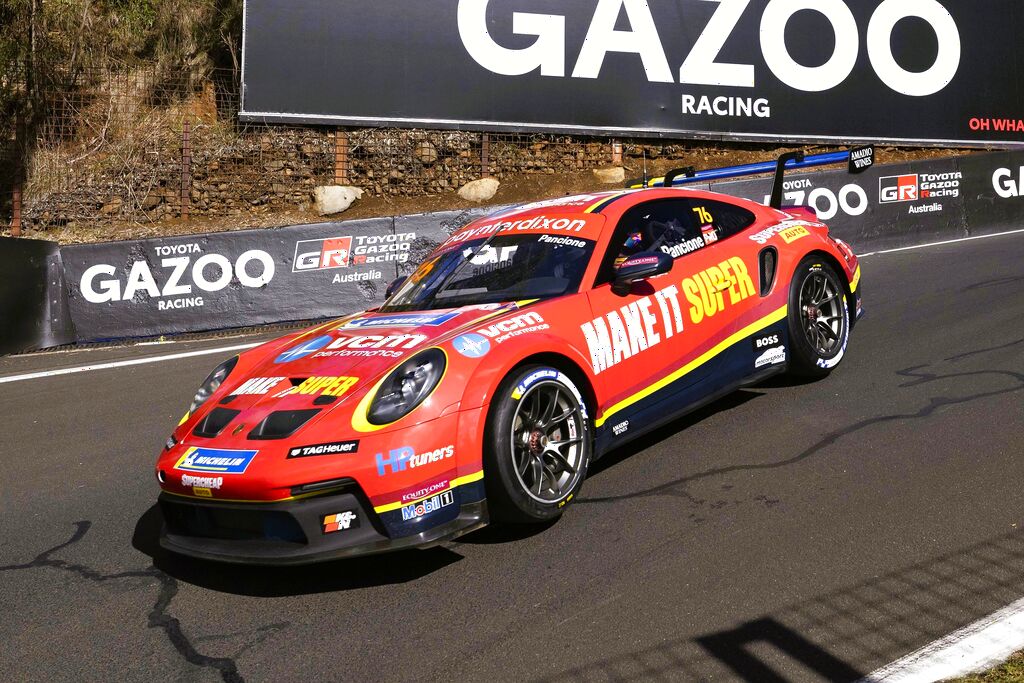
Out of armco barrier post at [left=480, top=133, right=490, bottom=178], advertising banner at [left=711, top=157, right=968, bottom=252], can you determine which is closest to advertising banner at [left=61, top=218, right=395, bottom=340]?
advertising banner at [left=711, top=157, right=968, bottom=252]

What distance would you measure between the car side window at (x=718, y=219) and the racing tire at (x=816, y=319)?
47cm

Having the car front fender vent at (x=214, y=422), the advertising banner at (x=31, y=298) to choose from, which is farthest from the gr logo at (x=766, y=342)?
the advertising banner at (x=31, y=298)

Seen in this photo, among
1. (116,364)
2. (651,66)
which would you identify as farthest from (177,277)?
(651,66)

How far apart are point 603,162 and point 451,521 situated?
1598 cm

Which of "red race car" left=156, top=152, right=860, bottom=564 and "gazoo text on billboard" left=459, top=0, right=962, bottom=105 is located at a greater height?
"gazoo text on billboard" left=459, top=0, right=962, bottom=105

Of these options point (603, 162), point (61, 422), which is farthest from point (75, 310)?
point (603, 162)

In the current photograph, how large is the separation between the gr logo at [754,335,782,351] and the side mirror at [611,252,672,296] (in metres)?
1.09

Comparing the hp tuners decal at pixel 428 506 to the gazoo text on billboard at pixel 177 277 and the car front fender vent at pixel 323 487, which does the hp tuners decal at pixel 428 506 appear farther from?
the gazoo text on billboard at pixel 177 277

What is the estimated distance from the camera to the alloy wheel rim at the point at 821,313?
6.50 metres

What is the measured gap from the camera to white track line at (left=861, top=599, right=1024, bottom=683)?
312 centimetres

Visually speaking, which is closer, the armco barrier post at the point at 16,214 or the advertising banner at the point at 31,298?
the advertising banner at the point at 31,298

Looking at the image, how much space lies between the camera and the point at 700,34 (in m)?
19.6

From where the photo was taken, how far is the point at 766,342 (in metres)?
6.12

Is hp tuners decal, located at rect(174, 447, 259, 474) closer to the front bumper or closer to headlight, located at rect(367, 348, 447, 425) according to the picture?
the front bumper
